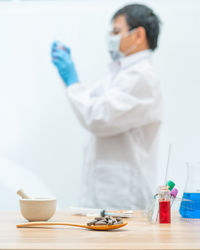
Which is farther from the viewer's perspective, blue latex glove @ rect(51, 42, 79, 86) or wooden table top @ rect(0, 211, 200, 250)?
blue latex glove @ rect(51, 42, 79, 86)

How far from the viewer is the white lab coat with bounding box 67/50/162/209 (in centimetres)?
171

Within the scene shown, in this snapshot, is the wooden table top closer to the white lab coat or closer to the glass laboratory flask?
the glass laboratory flask

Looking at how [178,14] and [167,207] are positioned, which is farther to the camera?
[178,14]

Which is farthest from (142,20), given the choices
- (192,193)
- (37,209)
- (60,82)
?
(37,209)

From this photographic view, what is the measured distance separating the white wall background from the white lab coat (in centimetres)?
78

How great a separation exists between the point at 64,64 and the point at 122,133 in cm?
51

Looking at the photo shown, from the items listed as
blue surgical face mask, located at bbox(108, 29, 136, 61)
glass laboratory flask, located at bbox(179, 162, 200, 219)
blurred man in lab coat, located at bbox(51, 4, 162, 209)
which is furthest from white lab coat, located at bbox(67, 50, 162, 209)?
glass laboratory flask, located at bbox(179, 162, 200, 219)

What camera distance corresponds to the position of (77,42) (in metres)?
2.73

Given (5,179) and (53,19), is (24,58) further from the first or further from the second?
(5,179)

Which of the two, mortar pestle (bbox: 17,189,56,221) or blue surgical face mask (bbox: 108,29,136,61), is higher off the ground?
blue surgical face mask (bbox: 108,29,136,61)

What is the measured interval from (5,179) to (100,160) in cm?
97

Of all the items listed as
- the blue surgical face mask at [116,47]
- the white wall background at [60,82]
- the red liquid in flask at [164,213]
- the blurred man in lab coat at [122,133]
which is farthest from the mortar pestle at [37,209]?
the white wall background at [60,82]

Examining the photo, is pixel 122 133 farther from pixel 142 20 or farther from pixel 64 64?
pixel 142 20

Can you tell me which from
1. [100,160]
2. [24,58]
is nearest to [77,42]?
[24,58]
